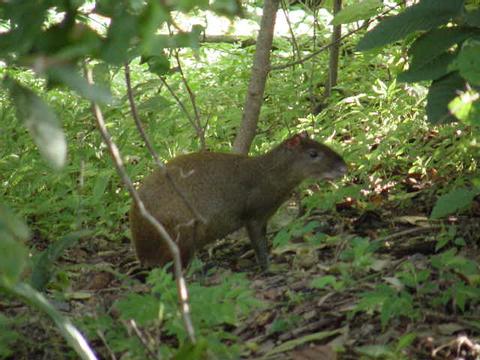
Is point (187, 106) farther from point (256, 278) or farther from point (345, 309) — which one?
point (345, 309)

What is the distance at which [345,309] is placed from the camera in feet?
10.5

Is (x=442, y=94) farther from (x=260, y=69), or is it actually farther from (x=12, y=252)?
(x=12, y=252)

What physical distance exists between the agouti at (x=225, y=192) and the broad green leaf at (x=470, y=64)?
1979mm

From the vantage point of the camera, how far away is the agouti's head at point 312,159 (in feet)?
17.5

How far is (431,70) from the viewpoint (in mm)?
3777

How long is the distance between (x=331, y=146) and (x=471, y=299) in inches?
103

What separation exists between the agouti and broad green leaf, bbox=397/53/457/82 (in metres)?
1.37

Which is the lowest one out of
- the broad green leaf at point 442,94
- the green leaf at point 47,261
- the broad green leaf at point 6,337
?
the broad green leaf at point 6,337

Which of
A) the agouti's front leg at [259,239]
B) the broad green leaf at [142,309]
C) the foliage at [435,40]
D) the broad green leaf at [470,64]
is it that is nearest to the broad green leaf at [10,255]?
the broad green leaf at [142,309]

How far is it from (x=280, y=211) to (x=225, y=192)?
2.22 feet

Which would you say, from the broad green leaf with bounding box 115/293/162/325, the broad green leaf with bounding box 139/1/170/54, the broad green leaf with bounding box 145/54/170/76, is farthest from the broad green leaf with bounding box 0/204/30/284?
the broad green leaf with bounding box 145/54/170/76

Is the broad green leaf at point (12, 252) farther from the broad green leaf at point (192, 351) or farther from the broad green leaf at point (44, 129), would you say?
the broad green leaf at point (192, 351)

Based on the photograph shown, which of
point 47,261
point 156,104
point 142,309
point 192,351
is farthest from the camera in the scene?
point 156,104

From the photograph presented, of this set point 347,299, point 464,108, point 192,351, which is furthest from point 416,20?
point 192,351
